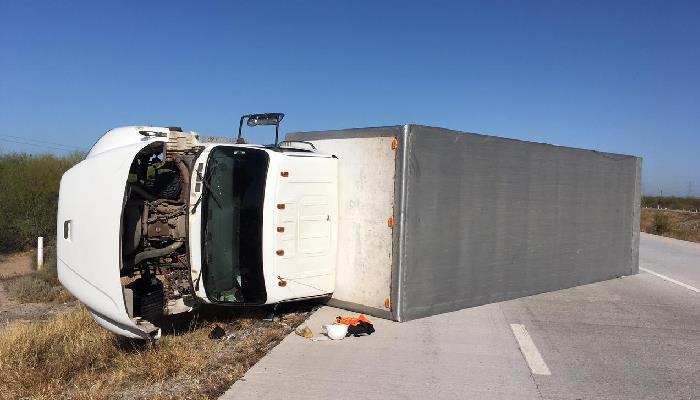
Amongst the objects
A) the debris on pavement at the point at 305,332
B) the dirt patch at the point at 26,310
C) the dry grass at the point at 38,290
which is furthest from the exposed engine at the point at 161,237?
the dry grass at the point at 38,290

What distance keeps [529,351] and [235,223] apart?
11.6 feet

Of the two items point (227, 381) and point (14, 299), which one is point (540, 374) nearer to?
point (227, 381)

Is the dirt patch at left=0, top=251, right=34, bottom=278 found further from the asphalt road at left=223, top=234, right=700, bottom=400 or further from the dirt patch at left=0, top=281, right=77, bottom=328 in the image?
the asphalt road at left=223, top=234, right=700, bottom=400

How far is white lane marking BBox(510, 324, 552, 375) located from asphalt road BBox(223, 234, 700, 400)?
11mm

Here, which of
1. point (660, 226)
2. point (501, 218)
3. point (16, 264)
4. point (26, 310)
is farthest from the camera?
point (660, 226)

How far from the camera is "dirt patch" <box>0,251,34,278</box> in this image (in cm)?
1673

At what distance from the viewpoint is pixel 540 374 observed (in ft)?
17.4

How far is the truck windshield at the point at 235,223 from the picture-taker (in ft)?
20.2

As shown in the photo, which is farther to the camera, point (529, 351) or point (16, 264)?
point (16, 264)

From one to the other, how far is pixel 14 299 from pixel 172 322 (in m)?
7.09

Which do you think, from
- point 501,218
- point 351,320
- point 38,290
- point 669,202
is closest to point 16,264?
point 38,290

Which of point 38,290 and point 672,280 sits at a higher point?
point 672,280

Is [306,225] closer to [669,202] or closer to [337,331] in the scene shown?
[337,331]

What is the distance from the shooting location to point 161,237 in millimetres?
6320
